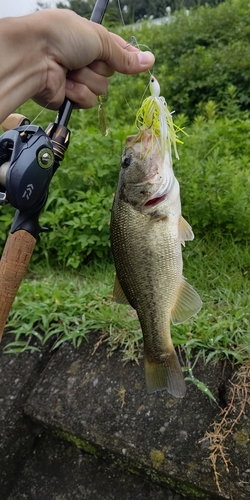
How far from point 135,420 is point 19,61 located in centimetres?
166

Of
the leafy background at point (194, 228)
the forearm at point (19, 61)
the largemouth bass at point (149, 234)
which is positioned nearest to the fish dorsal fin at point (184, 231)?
the largemouth bass at point (149, 234)

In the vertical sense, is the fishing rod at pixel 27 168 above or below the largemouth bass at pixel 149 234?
above

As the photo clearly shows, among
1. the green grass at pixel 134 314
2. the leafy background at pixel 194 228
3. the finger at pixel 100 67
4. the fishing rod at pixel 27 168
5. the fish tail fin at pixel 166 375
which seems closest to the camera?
the fishing rod at pixel 27 168

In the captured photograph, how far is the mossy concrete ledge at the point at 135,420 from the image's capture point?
82.8 inches

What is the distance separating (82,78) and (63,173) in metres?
1.99

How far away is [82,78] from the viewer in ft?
6.90

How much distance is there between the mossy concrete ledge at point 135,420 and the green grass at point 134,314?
103 millimetres

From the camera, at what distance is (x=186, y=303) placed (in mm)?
1892

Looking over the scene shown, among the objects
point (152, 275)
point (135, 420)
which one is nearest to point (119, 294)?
point (152, 275)

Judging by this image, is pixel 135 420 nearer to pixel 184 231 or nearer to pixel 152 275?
pixel 152 275

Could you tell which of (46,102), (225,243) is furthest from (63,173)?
(46,102)

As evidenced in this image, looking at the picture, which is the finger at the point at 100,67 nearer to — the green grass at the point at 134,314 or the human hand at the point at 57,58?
the human hand at the point at 57,58

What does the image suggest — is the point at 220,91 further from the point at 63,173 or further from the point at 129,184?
the point at 129,184

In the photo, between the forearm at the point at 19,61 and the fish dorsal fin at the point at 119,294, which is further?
the fish dorsal fin at the point at 119,294
